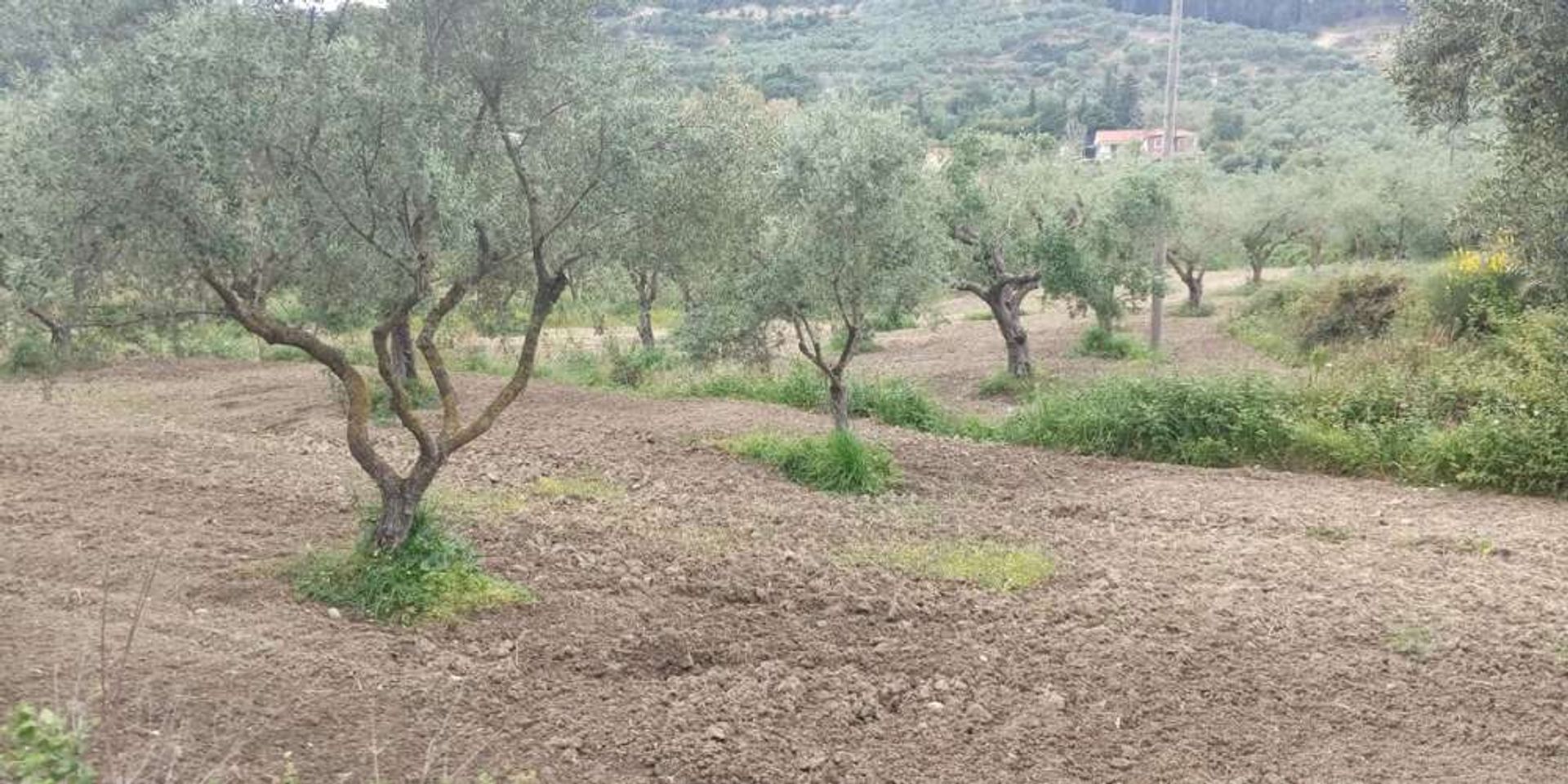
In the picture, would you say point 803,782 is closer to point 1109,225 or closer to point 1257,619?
point 1257,619

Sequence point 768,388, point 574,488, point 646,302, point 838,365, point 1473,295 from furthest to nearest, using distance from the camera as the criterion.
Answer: point 646,302 < point 1473,295 < point 768,388 < point 838,365 < point 574,488

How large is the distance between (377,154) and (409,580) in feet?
7.74

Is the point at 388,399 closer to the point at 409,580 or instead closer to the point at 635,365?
the point at 635,365

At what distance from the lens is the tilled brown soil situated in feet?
16.7

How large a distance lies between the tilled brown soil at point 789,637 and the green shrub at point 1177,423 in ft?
7.51

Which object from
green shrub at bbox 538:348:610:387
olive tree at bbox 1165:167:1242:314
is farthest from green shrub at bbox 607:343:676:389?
olive tree at bbox 1165:167:1242:314

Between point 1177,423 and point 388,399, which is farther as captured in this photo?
point 388,399

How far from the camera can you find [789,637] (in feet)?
21.2

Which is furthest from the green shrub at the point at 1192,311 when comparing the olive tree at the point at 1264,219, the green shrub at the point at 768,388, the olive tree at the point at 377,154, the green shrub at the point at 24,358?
the olive tree at the point at 377,154

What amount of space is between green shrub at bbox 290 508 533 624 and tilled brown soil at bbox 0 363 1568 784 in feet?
0.54

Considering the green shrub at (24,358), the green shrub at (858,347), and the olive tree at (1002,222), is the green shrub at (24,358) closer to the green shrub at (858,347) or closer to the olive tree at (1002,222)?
the green shrub at (858,347)

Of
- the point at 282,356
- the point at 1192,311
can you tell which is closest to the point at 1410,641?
the point at 282,356

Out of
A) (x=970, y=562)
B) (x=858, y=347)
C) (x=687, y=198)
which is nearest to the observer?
(x=687, y=198)

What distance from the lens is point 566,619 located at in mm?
6441
